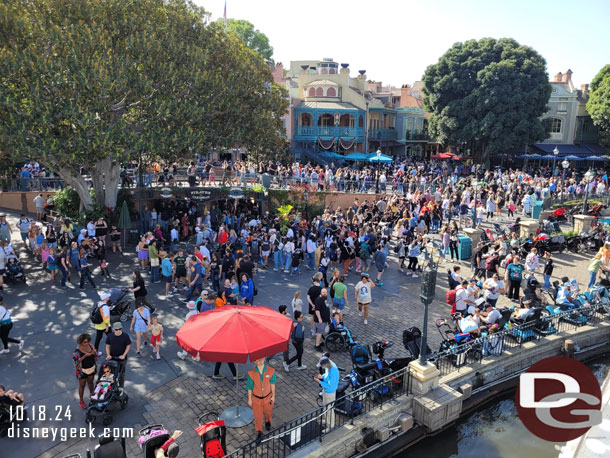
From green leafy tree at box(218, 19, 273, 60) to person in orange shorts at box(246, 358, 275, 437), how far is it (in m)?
52.6

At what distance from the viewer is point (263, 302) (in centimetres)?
1417

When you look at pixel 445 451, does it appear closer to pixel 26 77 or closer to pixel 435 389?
pixel 435 389

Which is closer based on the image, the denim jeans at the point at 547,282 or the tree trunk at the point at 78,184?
the denim jeans at the point at 547,282

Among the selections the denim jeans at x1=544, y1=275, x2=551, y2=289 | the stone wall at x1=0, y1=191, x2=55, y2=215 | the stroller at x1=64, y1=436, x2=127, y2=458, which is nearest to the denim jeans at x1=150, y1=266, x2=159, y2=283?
the stroller at x1=64, y1=436, x2=127, y2=458

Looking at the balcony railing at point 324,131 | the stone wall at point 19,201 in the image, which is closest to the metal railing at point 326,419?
the stone wall at point 19,201

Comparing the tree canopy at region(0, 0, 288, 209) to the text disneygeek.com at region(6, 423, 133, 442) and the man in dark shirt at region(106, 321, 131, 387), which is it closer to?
the man in dark shirt at region(106, 321, 131, 387)

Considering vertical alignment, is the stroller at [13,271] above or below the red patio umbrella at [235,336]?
below

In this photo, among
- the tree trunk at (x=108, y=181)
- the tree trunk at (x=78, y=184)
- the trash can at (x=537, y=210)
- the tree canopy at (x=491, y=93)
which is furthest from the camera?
the tree canopy at (x=491, y=93)

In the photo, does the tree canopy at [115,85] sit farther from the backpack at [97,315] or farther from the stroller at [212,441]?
the stroller at [212,441]

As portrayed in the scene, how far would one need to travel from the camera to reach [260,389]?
770 centimetres

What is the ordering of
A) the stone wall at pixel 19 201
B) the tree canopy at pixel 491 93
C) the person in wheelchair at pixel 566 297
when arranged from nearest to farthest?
the person in wheelchair at pixel 566 297 → the stone wall at pixel 19 201 → the tree canopy at pixel 491 93

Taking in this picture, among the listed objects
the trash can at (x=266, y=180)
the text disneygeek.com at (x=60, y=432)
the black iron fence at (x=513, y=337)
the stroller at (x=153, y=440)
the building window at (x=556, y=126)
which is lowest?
A: the text disneygeek.com at (x=60, y=432)

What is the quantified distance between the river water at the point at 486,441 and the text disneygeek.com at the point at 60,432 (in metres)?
5.30

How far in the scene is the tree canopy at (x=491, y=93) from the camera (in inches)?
1576
